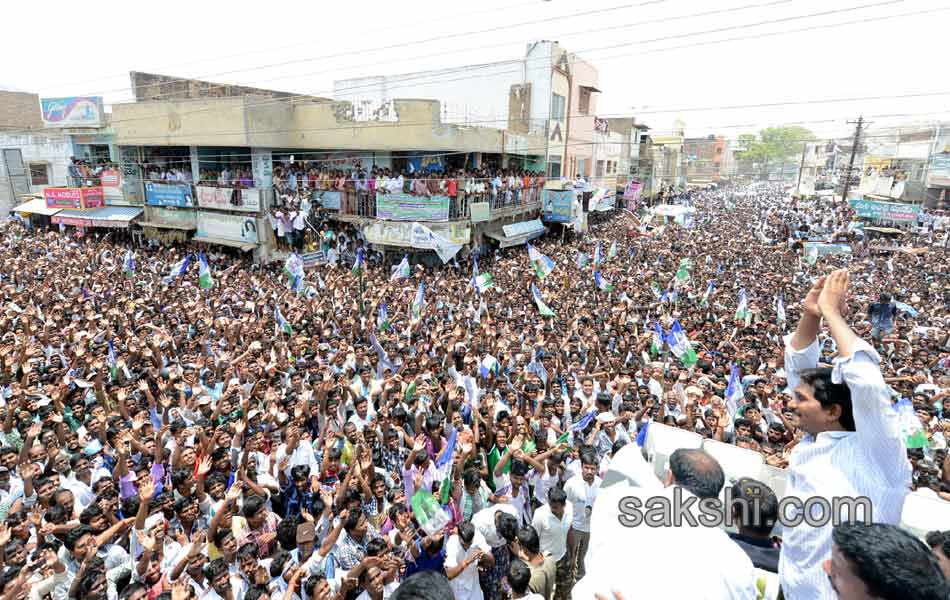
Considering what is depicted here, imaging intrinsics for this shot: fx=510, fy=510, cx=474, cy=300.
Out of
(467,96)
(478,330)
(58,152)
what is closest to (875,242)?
(467,96)

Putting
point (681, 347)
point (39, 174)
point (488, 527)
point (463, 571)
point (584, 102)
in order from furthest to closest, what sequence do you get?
point (584, 102)
point (39, 174)
point (681, 347)
point (488, 527)
point (463, 571)

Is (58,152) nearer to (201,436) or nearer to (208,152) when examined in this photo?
(208,152)

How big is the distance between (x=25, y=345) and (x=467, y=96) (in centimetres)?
2308

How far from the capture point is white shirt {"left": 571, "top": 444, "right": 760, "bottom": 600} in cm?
168

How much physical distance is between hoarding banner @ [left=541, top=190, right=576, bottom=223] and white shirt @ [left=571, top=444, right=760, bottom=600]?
865 inches

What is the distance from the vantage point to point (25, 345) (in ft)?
23.7

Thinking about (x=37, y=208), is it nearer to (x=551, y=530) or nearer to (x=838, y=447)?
(x=551, y=530)

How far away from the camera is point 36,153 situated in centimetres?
2734

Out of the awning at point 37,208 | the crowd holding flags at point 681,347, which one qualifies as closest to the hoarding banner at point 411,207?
the crowd holding flags at point 681,347

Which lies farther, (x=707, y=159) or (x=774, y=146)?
(x=707, y=159)

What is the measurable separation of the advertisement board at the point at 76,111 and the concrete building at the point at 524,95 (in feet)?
37.7

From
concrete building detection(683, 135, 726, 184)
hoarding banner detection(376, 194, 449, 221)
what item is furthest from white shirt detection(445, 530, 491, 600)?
A: concrete building detection(683, 135, 726, 184)

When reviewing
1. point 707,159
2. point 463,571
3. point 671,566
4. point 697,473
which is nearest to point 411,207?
point 463,571

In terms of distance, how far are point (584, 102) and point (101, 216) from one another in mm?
24543
